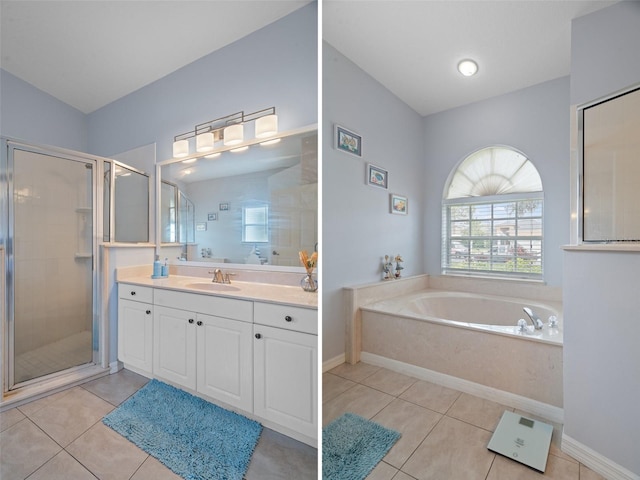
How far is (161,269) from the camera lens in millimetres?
1113

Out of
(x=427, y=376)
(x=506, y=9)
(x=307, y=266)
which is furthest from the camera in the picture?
(x=307, y=266)

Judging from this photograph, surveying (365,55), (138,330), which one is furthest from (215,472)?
(365,55)

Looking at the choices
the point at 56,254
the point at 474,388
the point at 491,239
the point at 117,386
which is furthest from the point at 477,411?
the point at 56,254

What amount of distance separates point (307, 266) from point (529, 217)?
2.29 ft

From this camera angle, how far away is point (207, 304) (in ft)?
3.81

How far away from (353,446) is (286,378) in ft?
0.97

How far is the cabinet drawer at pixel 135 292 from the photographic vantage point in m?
1.02

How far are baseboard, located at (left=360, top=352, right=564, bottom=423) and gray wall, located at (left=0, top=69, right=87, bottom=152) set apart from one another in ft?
3.93

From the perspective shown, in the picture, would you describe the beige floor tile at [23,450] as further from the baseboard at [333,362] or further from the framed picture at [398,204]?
the framed picture at [398,204]

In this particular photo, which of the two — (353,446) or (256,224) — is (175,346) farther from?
(353,446)

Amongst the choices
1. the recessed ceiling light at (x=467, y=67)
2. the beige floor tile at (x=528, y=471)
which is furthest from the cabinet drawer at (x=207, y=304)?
the recessed ceiling light at (x=467, y=67)

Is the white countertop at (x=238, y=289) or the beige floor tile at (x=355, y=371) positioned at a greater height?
the white countertop at (x=238, y=289)

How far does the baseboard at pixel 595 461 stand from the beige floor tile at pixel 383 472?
50 centimetres

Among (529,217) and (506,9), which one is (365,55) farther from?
(529,217)
